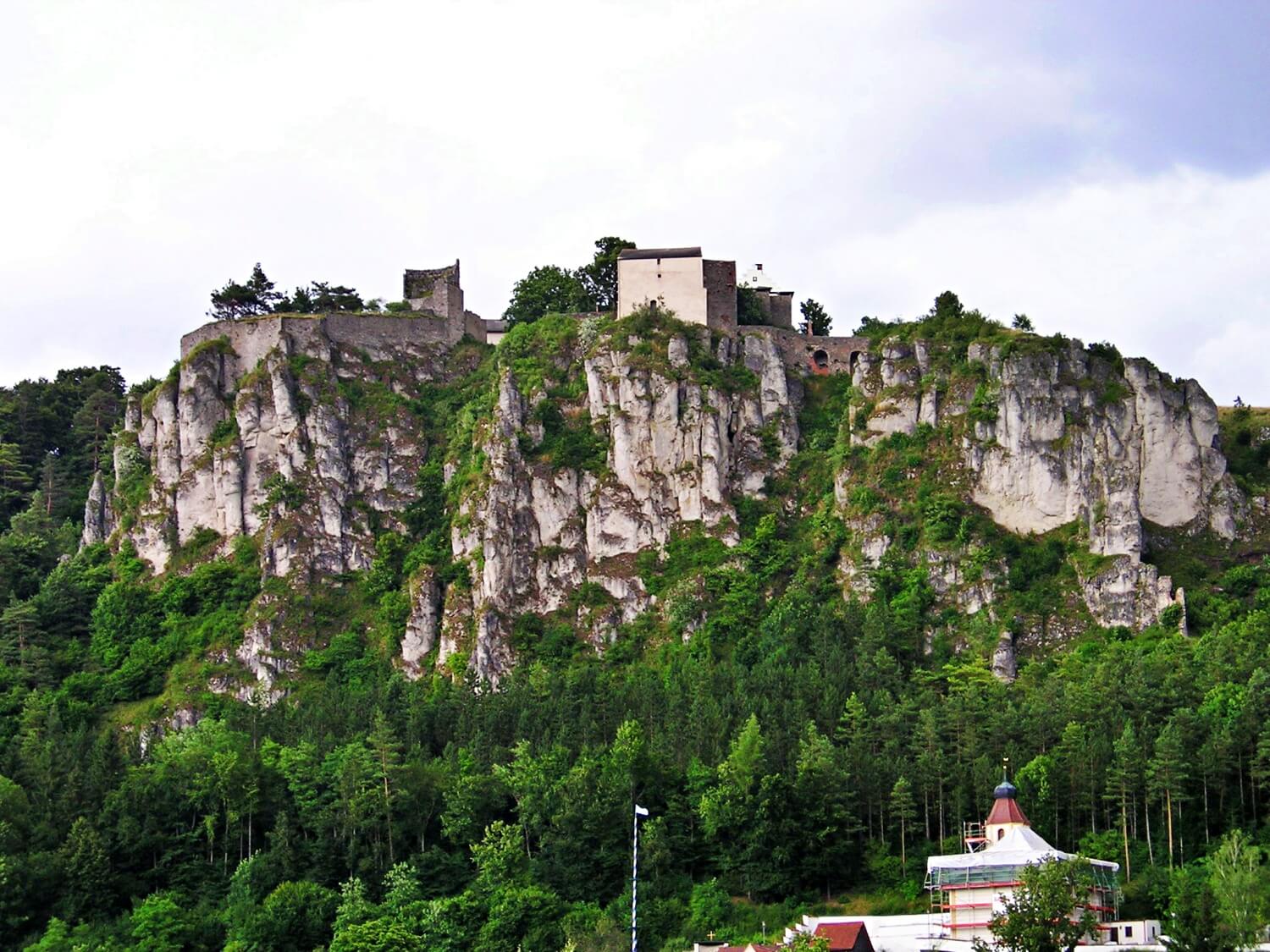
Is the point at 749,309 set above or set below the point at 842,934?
above

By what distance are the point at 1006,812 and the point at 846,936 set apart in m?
9.20

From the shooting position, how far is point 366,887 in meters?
101

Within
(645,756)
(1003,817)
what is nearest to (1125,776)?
(1003,817)

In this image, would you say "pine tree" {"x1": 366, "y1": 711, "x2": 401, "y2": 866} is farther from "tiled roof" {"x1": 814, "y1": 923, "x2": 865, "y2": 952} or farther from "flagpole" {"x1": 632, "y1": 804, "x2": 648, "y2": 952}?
"tiled roof" {"x1": 814, "y1": 923, "x2": 865, "y2": 952}

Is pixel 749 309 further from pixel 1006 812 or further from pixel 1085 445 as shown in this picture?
pixel 1006 812

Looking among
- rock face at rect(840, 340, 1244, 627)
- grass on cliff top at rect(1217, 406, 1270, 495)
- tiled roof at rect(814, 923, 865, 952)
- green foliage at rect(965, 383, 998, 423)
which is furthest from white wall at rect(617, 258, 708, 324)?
tiled roof at rect(814, 923, 865, 952)

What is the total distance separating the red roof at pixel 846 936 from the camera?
87.3 metres

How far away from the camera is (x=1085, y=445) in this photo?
398ft

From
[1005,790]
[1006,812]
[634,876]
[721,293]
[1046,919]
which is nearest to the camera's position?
[1046,919]

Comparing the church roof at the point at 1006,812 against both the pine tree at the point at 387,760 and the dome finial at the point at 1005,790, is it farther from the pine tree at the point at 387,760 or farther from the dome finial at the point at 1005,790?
the pine tree at the point at 387,760

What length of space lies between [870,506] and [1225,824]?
3069cm

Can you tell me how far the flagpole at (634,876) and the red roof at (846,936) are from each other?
753 centimetres

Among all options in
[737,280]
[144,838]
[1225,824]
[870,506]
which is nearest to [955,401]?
[870,506]

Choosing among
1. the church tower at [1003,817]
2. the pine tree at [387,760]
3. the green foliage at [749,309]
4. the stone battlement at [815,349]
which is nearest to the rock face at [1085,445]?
the stone battlement at [815,349]
